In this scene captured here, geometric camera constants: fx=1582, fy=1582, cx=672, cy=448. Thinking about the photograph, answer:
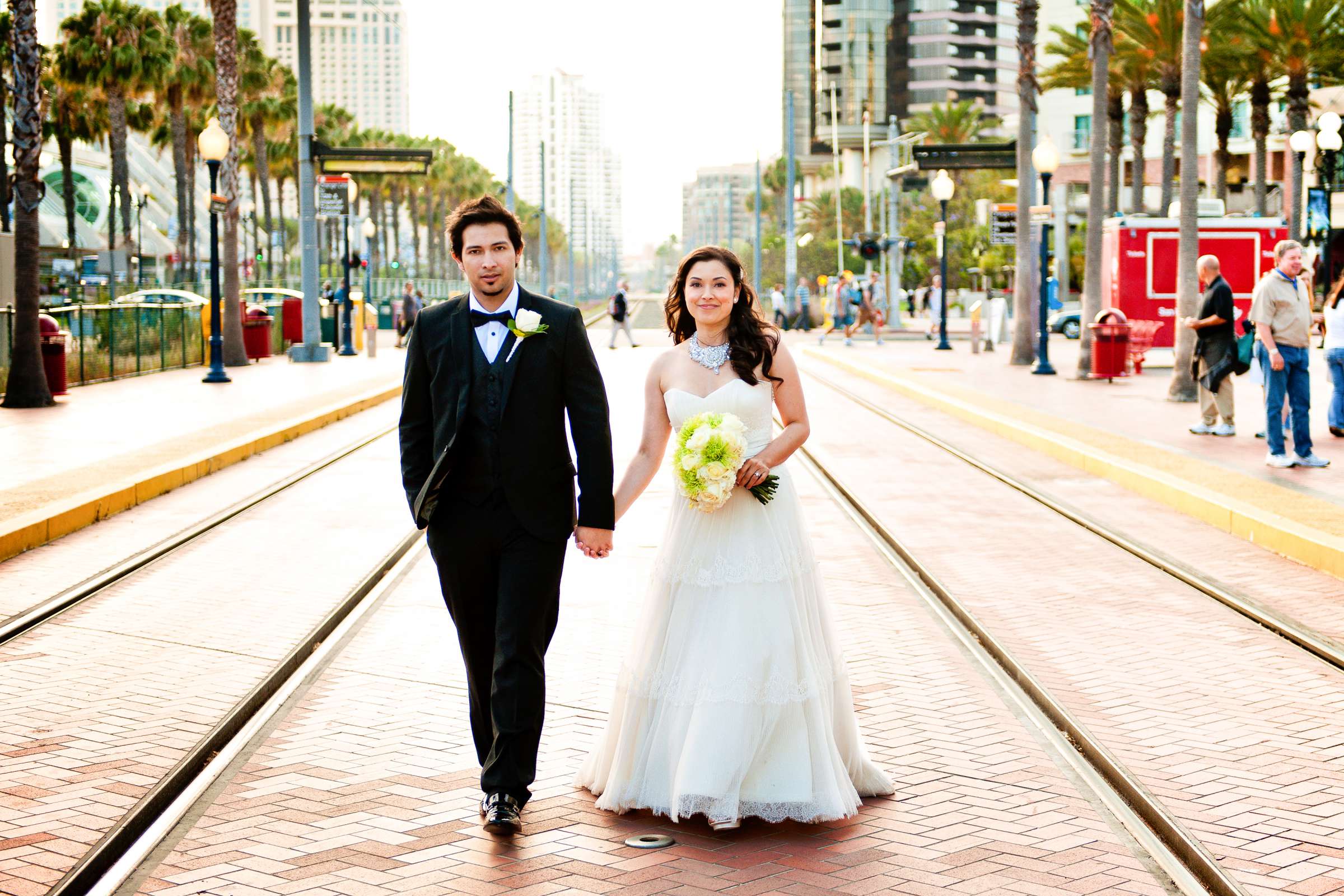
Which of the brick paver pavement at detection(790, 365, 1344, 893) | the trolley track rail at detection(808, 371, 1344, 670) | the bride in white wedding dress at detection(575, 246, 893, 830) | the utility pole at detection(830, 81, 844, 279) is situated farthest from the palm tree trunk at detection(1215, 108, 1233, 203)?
the bride in white wedding dress at detection(575, 246, 893, 830)

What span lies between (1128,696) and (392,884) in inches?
137

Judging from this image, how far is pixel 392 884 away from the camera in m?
4.47

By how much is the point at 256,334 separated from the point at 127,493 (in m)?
22.9

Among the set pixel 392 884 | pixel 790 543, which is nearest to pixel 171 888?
pixel 392 884

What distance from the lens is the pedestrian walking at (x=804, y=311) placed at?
54.6 metres

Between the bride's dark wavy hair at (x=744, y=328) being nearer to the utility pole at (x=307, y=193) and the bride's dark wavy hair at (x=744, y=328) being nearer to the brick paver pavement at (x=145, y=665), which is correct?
the brick paver pavement at (x=145, y=665)

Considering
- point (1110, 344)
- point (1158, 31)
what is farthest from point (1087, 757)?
point (1158, 31)

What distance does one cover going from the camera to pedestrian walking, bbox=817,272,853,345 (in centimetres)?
4444

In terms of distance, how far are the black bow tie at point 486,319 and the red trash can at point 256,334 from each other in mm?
30027

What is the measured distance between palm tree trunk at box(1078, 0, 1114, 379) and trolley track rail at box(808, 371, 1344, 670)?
1179cm

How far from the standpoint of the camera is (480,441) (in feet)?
15.7

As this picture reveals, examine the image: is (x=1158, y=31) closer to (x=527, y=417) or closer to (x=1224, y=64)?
(x=1224, y=64)

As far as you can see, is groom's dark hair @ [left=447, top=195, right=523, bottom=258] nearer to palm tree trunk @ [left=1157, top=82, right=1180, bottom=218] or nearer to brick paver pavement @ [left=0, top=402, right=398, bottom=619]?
brick paver pavement @ [left=0, top=402, right=398, bottom=619]

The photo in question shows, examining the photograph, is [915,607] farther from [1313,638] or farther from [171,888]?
[171,888]
